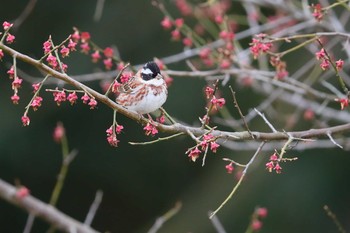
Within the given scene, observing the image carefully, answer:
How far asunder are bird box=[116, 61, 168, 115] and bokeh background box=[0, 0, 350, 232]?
11.4 feet

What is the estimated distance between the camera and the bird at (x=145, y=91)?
3.73 metres

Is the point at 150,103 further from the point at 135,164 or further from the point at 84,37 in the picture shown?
the point at 135,164

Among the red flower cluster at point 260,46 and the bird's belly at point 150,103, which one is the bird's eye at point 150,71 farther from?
the red flower cluster at point 260,46

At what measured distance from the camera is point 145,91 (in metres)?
3.80

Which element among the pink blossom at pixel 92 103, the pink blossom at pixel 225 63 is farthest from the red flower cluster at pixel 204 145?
the pink blossom at pixel 225 63

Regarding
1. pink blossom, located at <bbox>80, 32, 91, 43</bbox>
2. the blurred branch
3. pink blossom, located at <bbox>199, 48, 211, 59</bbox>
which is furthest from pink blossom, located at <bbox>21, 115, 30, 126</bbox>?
the blurred branch

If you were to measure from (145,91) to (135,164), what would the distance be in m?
4.38

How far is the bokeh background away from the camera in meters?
7.70

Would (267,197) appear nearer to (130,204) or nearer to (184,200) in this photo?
(184,200)

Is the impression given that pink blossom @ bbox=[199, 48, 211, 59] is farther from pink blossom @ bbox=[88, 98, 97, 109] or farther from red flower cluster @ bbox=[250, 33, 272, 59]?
pink blossom @ bbox=[88, 98, 97, 109]

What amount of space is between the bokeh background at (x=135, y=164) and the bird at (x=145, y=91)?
348 centimetres

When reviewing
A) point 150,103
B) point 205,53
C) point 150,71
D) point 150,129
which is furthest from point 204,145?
point 205,53

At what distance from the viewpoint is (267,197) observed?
7.91m

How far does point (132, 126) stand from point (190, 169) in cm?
91
